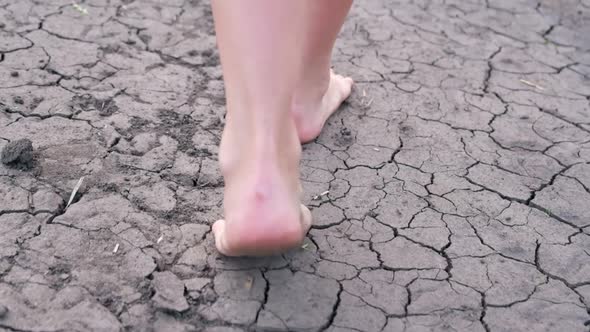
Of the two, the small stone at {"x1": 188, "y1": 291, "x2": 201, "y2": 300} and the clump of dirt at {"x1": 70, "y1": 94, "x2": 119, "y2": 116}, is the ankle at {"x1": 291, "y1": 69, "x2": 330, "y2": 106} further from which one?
the small stone at {"x1": 188, "y1": 291, "x2": 201, "y2": 300}

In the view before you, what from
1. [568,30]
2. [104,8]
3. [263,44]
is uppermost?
[263,44]

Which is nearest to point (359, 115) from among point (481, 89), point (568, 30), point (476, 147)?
point (476, 147)

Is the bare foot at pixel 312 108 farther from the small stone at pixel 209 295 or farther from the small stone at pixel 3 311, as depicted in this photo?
the small stone at pixel 3 311

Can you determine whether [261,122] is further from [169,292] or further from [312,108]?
[312,108]

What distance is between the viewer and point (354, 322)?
5.59 ft

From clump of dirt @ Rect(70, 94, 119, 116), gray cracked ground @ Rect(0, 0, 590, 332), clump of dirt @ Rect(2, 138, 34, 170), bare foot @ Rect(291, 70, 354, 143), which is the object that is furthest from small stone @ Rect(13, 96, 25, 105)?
bare foot @ Rect(291, 70, 354, 143)

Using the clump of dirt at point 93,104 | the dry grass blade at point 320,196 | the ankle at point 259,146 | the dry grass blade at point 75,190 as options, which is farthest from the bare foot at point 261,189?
the clump of dirt at point 93,104

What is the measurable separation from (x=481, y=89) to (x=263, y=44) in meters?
1.57

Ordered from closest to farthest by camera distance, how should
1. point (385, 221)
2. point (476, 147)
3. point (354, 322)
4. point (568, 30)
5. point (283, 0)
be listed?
point (283, 0) < point (354, 322) < point (385, 221) < point (476, 147) < point (568, 30)

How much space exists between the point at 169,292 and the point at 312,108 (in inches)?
34.2

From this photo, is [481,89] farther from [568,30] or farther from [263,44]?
[263,44]

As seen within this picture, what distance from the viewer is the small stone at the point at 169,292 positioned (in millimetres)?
1691

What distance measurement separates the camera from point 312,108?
2.36 metres

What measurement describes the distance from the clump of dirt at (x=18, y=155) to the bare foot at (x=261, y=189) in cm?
72
